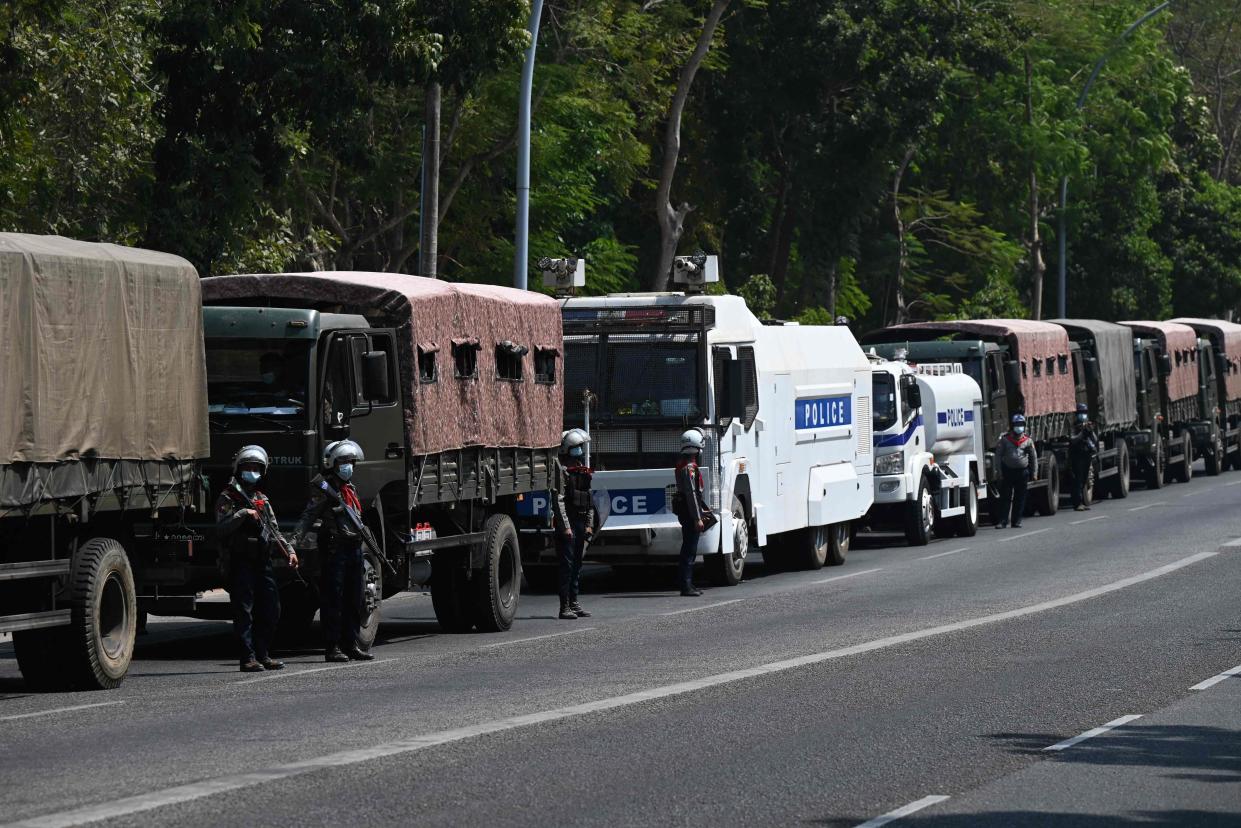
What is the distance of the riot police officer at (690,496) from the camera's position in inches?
900

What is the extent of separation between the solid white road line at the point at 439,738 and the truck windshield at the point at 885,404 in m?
11.5

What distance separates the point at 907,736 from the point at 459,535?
7.76 metres

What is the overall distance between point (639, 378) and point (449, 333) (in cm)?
549

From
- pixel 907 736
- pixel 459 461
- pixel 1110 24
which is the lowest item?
pixel 907 736

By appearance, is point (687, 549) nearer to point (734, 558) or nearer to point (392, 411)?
point (734, 558)

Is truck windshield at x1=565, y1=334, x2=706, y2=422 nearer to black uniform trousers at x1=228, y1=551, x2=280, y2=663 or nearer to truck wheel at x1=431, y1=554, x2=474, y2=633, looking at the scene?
truck wheel at x1=431, y1=554, x2=474, y2=633

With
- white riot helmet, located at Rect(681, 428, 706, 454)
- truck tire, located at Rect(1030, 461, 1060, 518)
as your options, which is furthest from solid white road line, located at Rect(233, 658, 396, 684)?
truck tire, located at Rect(1030, 461, 1060, 518)

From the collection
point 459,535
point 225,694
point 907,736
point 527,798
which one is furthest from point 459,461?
point 527,798

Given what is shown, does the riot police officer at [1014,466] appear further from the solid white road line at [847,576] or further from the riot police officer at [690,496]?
the riot police officer at [690,496]

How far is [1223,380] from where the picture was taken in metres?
53.4

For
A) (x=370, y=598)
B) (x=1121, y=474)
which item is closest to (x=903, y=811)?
(x=370, y=598)

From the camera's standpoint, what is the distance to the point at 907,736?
12156mm

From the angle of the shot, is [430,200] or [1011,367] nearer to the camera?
[430,200]

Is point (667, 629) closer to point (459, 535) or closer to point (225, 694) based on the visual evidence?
point (459, 535)
